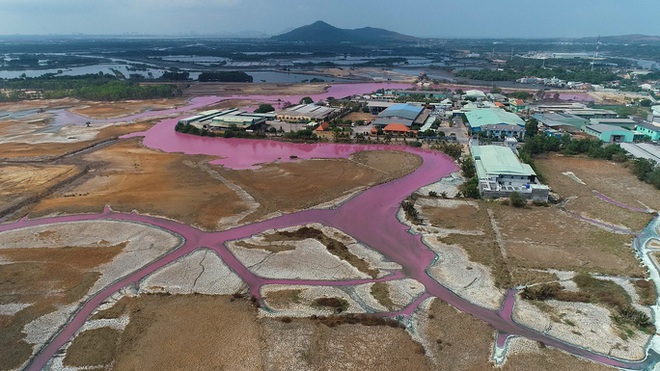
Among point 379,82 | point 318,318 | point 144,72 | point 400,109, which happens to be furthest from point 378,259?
point 144,72

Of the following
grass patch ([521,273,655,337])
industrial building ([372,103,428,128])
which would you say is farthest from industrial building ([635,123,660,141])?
grass patch ([521,273,655,337])

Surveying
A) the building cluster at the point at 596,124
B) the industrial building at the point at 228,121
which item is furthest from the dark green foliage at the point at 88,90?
the building cluster at the point at 596,124

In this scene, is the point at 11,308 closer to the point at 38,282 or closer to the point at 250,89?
the point at 38,282

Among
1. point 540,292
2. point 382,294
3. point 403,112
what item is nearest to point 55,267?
point 382,294

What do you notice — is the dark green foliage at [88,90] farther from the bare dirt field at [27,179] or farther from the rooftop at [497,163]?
the rooftop at [497,163]

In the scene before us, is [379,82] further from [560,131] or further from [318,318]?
[318,318]
